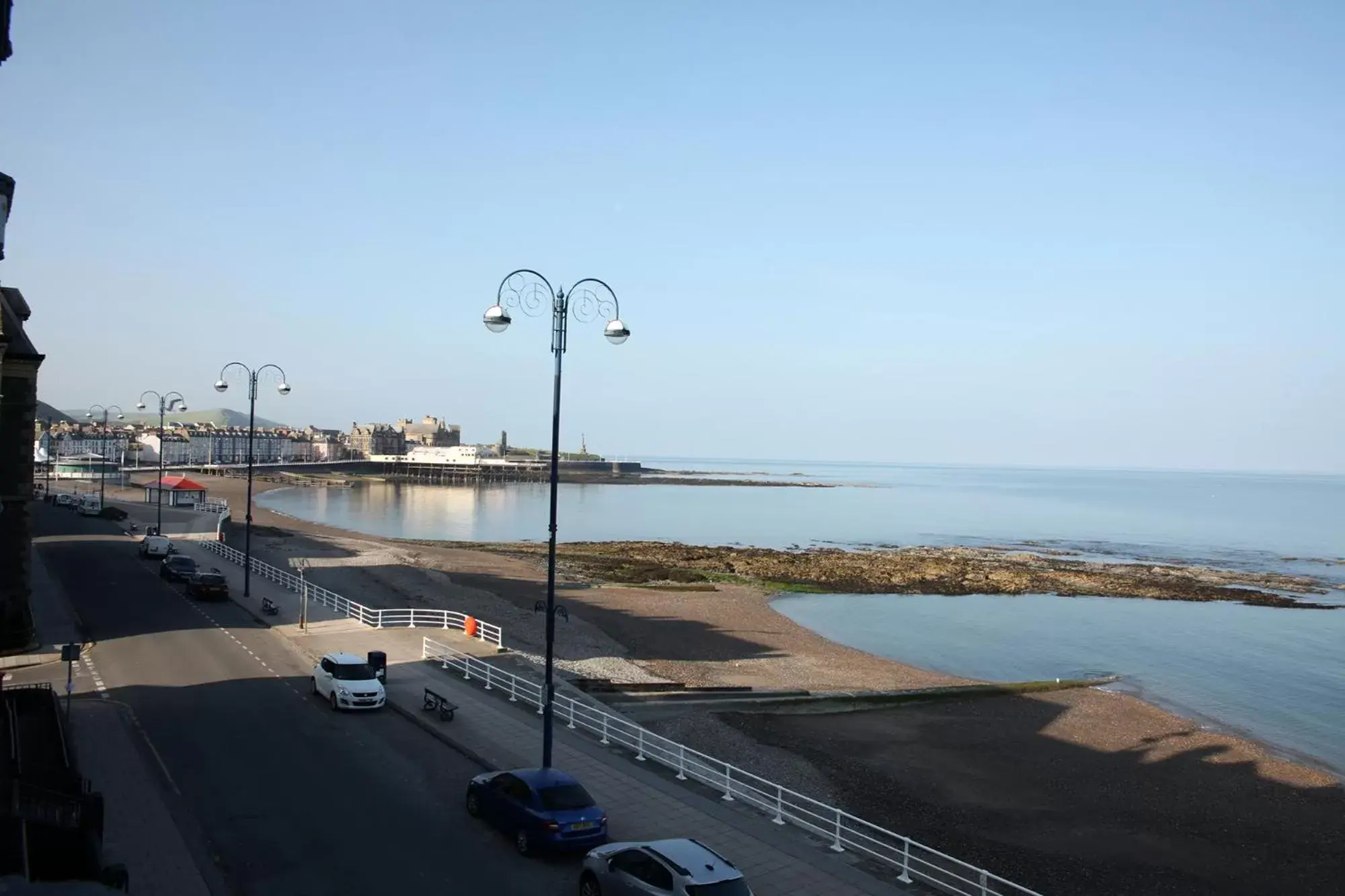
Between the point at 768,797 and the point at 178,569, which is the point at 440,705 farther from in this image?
the point at 178,569

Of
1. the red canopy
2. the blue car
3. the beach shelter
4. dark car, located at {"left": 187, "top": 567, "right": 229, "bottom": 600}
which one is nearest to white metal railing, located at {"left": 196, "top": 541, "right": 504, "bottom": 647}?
dark car, located at {"left": 187, "top": 567, "right": 229, "bottom": 600}

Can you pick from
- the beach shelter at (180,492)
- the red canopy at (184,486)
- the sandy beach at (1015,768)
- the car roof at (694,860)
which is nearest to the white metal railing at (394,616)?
the sandy beach at (1015,768)

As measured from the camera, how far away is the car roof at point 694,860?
11.3 metres

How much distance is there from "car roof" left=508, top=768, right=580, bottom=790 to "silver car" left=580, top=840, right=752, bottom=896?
218 cm

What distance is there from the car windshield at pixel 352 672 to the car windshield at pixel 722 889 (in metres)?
14.1

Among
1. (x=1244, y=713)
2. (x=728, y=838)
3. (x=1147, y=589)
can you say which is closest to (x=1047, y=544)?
(x=1147, y=589)

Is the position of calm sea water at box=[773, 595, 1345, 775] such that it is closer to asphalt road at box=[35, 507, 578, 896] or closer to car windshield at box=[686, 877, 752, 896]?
car windshield at box=[686, 877, 752, 896]

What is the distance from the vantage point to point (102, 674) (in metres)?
24.9

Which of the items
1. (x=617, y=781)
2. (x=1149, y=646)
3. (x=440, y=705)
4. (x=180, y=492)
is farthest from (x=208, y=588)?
(x=180, y=492)

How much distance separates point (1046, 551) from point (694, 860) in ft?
310

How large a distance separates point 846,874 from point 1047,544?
99265 millimetres

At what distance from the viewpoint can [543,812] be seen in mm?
14219

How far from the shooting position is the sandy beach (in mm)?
20781

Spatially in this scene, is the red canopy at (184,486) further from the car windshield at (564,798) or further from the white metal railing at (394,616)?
the car windshield at (564,798)
